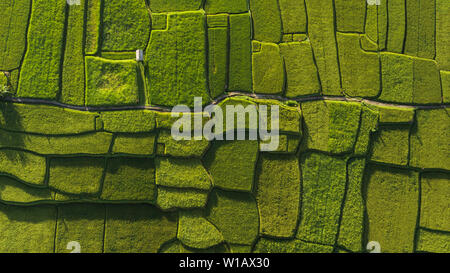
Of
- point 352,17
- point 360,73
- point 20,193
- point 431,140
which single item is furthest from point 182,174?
point 431,140

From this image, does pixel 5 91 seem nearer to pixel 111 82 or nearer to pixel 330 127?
pixel 111 82

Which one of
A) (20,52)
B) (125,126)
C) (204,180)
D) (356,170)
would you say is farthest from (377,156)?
(20,52)

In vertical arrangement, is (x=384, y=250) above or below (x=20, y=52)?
below

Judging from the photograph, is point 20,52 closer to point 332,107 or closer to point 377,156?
point 332,107

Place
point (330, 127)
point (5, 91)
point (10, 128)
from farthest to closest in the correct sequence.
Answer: point (330, 127), point (10, 128), point (5, 91)

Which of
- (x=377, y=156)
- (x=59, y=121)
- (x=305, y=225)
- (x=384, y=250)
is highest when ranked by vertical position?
(x=59, y=121)

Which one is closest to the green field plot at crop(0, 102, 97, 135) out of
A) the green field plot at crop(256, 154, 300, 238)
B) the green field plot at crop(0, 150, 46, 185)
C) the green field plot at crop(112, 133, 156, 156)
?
the green field plot at crop(0, 150, 46, 185)
